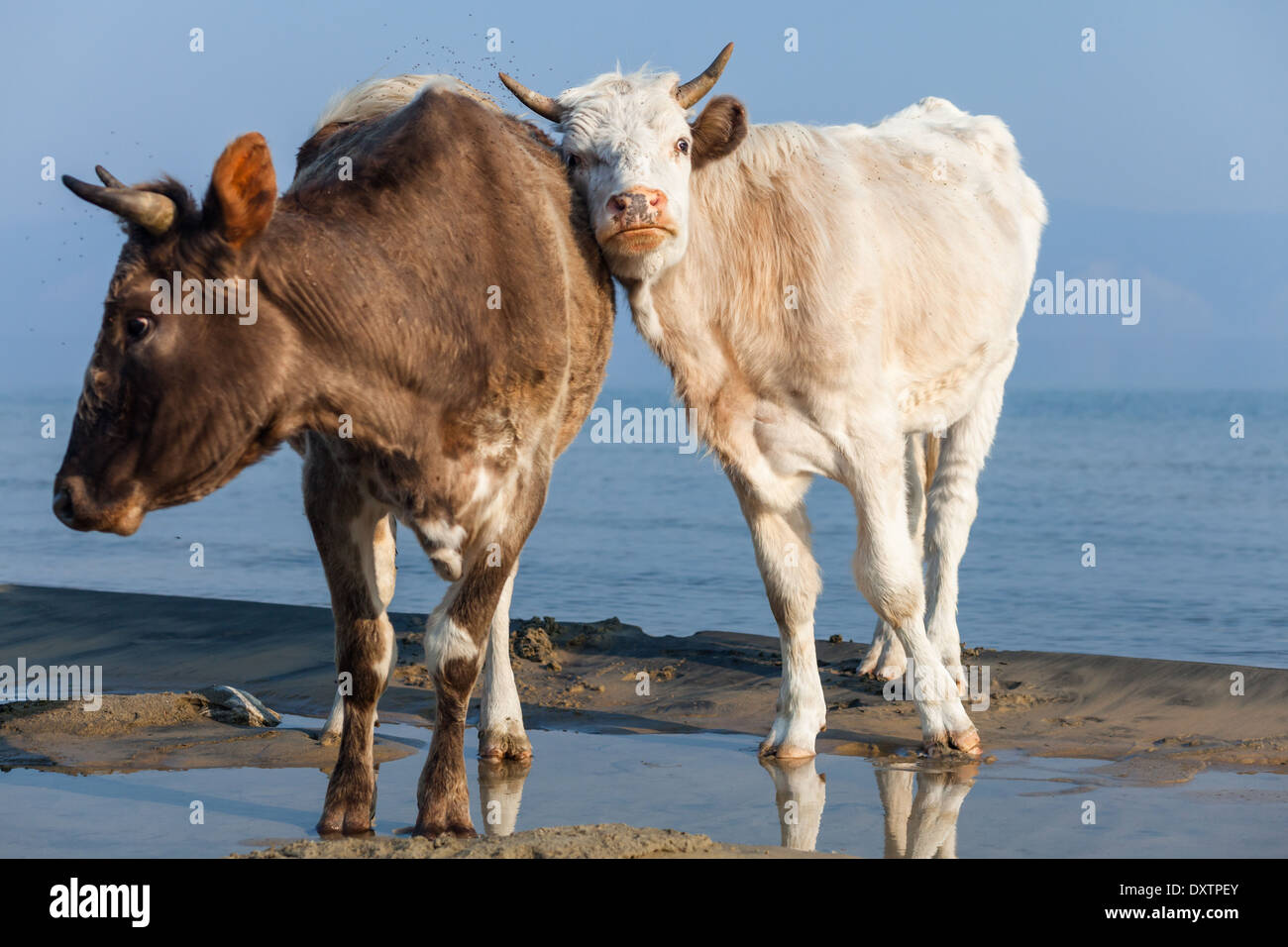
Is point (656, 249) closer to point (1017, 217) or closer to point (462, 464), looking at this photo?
point (462, 464)

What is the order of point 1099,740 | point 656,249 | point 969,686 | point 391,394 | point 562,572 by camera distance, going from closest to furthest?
point 391,394
point 656,249
point 1099,740
point 969,686
point 562,572

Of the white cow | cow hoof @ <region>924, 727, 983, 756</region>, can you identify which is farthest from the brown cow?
cow hoof @ <region>924, 727, 983, 756</region>

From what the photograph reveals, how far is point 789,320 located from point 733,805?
2056 millimetres

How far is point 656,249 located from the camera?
578 cm

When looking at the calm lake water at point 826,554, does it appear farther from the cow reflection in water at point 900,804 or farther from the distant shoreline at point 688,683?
the cow reflection in water at point 900,804

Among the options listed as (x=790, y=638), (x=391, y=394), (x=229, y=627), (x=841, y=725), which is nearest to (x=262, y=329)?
(x=391, y=394)

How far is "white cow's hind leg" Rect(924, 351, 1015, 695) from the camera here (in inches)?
305

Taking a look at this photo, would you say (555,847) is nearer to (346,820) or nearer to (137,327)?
(346,820)

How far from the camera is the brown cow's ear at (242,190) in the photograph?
14.3ft

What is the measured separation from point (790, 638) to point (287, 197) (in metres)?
2.93

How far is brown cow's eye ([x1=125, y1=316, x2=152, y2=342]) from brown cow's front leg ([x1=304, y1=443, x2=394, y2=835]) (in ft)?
3.14

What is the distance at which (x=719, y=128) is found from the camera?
20.3 feet

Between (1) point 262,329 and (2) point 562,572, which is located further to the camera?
(2) point 562,572

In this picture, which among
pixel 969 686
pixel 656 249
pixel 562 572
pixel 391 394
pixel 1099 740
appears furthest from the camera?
pixel 562 572
